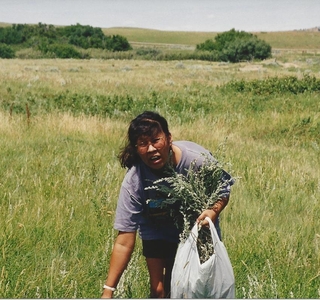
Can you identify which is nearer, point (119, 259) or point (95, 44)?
point (119, 259)

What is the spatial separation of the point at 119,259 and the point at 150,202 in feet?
1.32

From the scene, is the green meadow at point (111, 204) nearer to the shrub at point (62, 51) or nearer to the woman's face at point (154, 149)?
the woman's face at point (154, 149)

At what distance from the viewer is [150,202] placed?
287 cm

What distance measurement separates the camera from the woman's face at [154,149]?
8.71 feet

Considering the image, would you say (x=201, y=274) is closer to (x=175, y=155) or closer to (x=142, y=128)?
(x=175, y=155)

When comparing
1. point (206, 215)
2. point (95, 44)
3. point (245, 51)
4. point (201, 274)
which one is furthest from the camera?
point (95, 44)

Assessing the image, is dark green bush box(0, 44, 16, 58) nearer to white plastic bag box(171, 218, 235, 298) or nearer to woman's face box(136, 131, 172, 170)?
woman's face box(136, 131, 172, 170)

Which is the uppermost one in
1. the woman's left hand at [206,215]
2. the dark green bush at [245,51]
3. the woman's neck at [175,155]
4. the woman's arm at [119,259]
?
the dark green bush at [245,51]

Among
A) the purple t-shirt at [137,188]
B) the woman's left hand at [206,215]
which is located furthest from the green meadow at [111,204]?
the woman's left hand at [206,215]

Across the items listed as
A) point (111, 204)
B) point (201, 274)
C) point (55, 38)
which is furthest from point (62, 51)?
point (201, 274)

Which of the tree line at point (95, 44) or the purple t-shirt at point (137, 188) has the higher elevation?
the tree line at point (95, 44)

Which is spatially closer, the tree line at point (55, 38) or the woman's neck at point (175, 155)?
the woman's neck at point (175, 155)

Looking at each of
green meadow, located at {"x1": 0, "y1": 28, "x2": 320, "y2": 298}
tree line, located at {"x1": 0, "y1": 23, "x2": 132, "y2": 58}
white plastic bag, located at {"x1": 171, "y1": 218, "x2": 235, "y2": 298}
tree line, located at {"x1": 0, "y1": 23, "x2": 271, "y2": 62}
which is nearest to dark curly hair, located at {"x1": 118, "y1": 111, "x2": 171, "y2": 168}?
green meadow, located at {"x1": 0, "y1": 28, "x2": 320, "y2": 298}

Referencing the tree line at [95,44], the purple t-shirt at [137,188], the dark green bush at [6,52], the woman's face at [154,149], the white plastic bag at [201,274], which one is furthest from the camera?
the dark green bush at [6,52]
